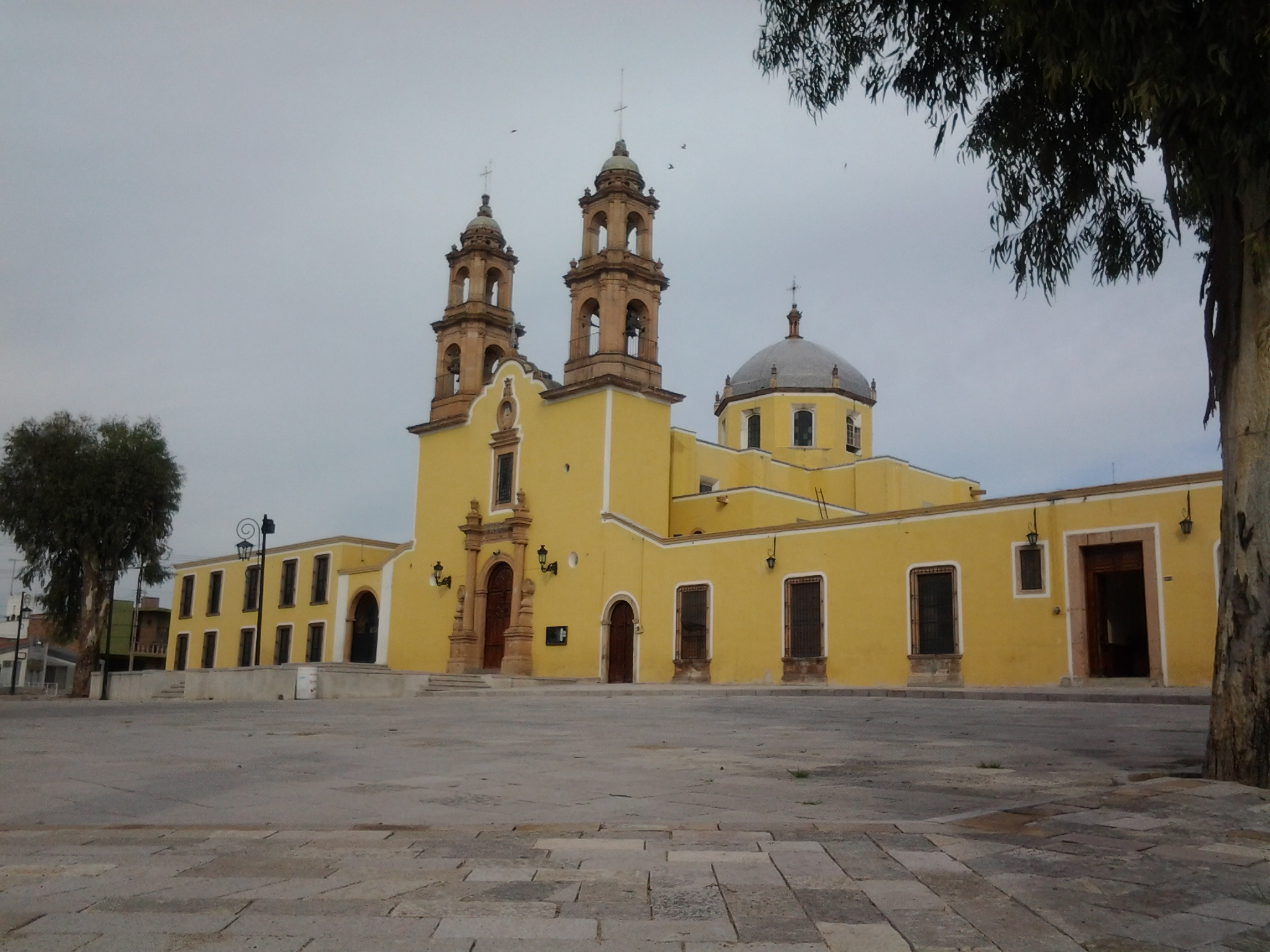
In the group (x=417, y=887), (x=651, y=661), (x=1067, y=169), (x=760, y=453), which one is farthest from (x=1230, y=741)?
(x=760, y=453)

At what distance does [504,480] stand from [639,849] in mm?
25587

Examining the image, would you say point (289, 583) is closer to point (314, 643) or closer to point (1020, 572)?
point (314, 643)

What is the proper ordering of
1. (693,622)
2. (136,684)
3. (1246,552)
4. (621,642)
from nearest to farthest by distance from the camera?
(1246,552) < (693,622) < (621,642) < (136,684)

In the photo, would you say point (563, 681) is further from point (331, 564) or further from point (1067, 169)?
point (1067, 169)

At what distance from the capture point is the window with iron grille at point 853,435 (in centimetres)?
3547

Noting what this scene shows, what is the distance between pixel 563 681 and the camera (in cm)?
2542

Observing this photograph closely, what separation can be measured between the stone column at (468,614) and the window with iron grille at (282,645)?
9.87 m

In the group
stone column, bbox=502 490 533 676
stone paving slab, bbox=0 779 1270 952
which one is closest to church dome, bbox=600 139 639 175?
stone column, bbox=502 490 533 676

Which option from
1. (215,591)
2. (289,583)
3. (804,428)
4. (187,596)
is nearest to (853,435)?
(804,428)

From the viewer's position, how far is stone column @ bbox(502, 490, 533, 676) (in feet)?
88.7

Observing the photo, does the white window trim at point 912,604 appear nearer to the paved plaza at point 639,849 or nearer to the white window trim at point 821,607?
the white window trim at point 821,607

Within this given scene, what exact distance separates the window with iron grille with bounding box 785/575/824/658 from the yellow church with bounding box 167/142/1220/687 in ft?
0.12

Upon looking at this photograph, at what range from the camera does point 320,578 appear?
3616cm

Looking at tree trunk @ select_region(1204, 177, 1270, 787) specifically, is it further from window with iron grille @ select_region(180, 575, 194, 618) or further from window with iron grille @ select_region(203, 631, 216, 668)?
window with iron grille @ select_region(180, 575, 194, 618)
